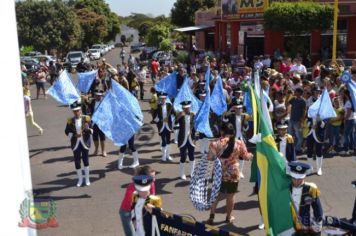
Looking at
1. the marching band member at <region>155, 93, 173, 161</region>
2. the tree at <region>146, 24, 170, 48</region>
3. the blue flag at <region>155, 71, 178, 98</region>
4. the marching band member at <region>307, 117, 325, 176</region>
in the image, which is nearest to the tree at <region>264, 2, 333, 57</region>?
the blue flag at <region>155, 71, 178, 98</region>

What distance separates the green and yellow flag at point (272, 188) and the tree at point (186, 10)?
49.6 meters

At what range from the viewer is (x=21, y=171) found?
5258 millimetres

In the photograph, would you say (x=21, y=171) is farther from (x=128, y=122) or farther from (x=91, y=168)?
(x=91, y=168)

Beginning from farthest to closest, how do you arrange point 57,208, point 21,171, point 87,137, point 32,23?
point 32,23 < point 87,137 < point 57,208 < point 21,171

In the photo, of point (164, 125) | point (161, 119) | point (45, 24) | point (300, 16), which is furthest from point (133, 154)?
point (45, 24)

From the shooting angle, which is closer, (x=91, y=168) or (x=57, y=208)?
(x=57, y=208)

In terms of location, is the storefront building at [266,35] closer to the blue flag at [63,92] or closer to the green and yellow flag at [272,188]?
the blue flag at [63,92]

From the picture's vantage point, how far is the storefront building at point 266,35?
30.2 metres

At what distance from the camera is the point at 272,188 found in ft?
20.7

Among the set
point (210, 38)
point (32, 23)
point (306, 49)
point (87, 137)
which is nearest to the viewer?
point (87, 137)

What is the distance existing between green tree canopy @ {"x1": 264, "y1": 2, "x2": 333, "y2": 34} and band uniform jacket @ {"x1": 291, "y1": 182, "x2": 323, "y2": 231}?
22.7m

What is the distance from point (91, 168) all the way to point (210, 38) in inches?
1442

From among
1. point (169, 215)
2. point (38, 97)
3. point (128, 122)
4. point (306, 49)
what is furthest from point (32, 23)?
point (169, 215)

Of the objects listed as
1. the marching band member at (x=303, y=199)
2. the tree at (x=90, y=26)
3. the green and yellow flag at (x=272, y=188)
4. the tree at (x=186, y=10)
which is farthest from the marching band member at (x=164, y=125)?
the tree at (x=90, y=26)
